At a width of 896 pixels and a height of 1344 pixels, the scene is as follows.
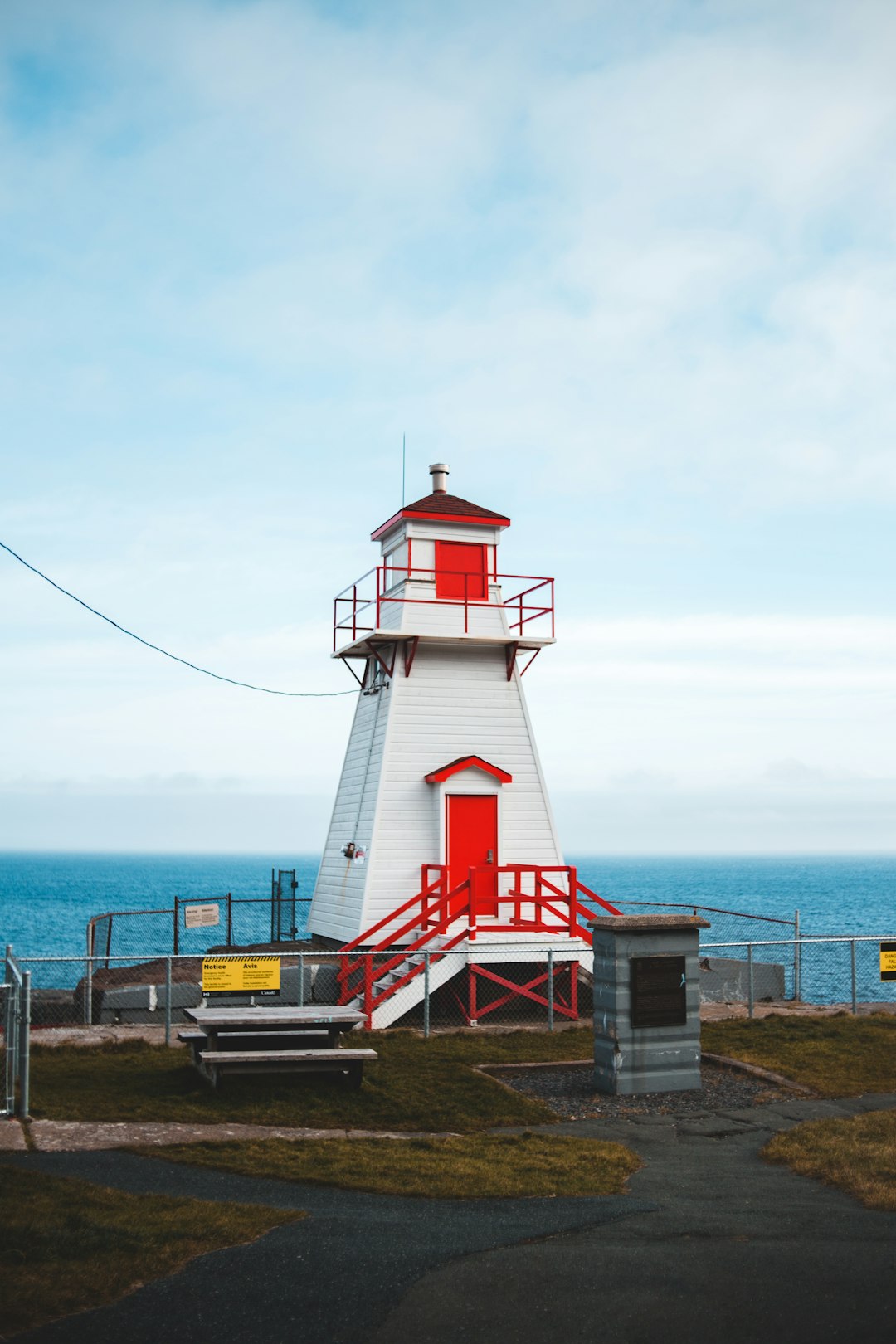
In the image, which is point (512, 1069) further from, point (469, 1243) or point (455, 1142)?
point (469, 1243)

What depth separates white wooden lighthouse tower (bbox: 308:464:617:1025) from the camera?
74.3ft

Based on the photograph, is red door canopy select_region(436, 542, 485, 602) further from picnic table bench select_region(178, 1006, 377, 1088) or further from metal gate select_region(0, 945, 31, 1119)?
metal gate select_region(0, 945, 31, 1119)

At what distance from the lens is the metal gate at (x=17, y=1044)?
38.7ft

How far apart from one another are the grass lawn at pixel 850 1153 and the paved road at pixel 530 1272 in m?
0.26

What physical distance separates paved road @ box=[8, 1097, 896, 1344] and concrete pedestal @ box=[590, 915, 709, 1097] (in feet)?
13.0

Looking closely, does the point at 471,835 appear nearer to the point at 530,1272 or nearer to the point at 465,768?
the point at 465,768

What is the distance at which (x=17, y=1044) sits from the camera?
1207cm

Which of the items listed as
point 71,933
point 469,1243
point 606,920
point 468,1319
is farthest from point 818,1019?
point 71,933

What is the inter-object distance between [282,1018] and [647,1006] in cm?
424

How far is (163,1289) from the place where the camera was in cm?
708

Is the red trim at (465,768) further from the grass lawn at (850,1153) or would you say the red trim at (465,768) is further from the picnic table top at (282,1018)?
the grass lawn at (850,1153)

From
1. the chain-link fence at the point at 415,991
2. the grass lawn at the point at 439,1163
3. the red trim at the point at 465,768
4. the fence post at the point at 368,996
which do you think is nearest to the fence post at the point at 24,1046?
the grass lawn at the point at 439,1163

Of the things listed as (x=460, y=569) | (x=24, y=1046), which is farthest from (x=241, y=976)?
(x=460, y=569)

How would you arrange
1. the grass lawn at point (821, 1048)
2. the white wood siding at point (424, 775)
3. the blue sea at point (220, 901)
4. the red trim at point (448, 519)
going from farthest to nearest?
the blue sea at point (220, 901) < the red trim at point (448, 519) < the white wood siding at point (424, 775) < the grass lawn at point (821, 1048)
